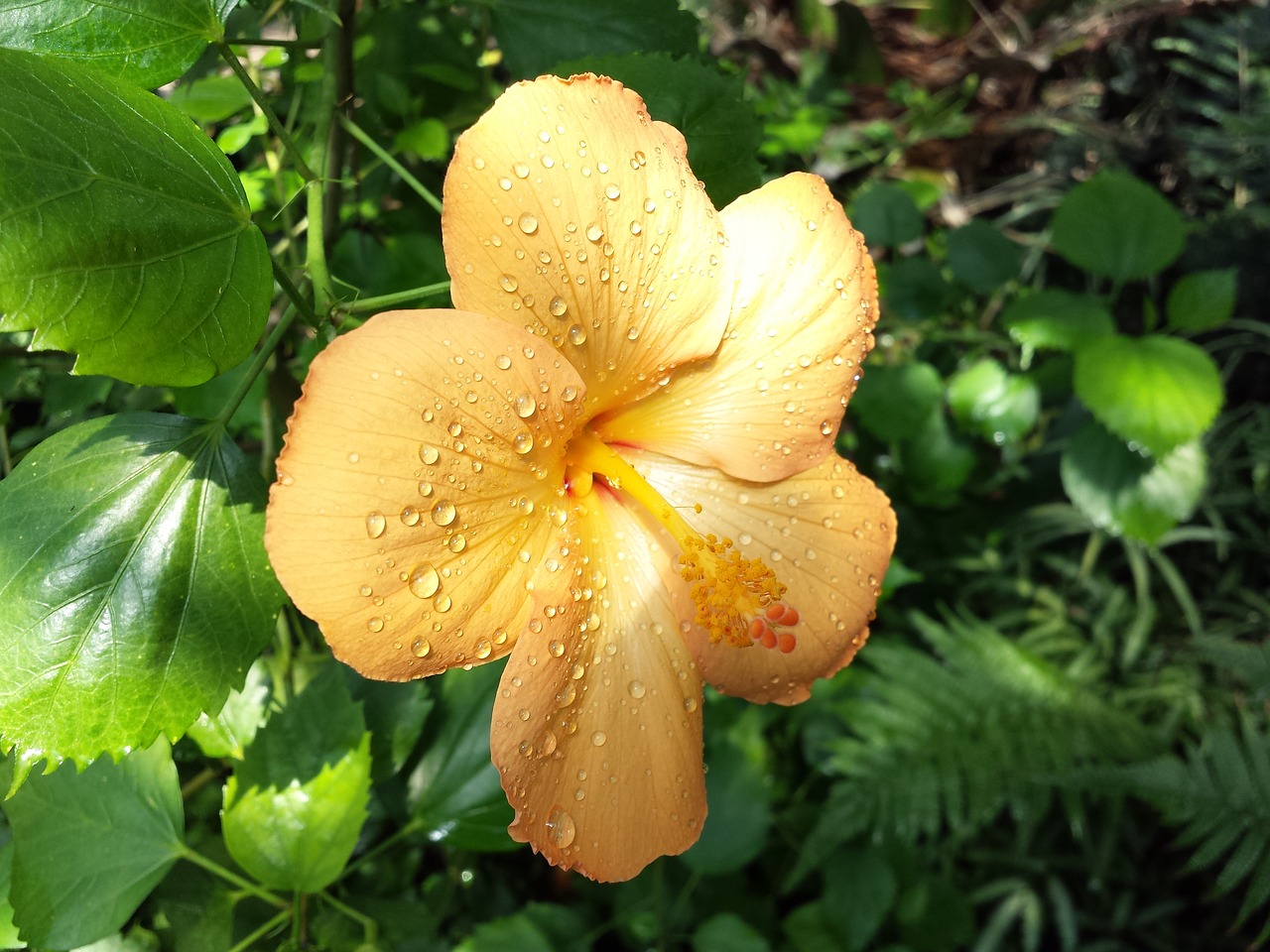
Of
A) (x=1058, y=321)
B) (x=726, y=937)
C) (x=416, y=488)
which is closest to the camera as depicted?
(x=416, y=488)

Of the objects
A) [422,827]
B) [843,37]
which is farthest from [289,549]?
[843,37]

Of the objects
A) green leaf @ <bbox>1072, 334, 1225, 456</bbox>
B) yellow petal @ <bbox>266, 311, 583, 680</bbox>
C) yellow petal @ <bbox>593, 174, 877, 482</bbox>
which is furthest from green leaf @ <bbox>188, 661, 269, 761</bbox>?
green leaf @ <bbox>1072, 334, 1225, 456</bbox>

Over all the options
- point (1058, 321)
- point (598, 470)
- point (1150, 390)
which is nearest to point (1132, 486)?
point (1150, 390)

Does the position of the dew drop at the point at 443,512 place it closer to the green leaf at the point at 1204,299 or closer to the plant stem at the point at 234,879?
the plant stem at the point at 234,879

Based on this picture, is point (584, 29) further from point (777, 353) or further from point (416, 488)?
point (416, 488)

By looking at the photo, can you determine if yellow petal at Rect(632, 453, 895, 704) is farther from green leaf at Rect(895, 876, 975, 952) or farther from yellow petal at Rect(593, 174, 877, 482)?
green leaf at Rect(895, 876, 975, 952)
